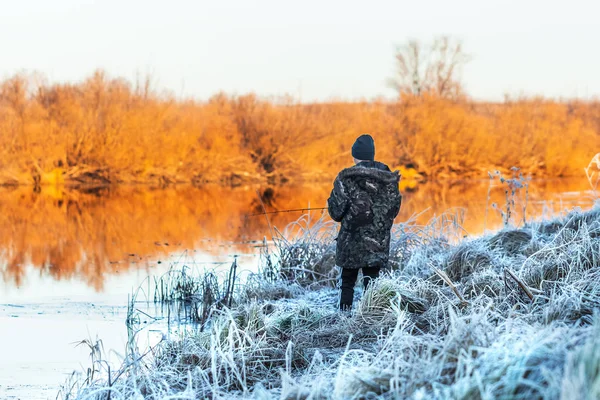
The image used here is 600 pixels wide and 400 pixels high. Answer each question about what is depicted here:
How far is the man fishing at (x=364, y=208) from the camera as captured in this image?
587 centimetres

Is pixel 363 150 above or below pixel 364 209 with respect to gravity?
above

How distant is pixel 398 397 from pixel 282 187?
22.6 metres

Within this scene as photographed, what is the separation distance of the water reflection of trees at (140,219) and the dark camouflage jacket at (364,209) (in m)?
2.77

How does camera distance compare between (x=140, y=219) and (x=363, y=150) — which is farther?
(x=140, y=219)

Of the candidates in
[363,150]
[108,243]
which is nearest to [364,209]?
[363,150]

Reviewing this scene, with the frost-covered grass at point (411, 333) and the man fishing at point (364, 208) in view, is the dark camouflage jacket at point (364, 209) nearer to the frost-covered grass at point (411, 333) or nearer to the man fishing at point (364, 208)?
the man fishing at point (364, 208)

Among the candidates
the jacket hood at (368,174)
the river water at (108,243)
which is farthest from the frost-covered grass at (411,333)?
the jacket hood at (368,174)

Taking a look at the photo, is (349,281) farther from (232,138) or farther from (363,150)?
(232,138)

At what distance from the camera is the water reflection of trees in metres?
11.3

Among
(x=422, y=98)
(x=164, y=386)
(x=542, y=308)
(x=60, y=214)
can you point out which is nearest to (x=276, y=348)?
(x=164, y=386)

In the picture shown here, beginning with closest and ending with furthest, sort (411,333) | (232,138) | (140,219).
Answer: (411,333) < (140,219) < (232,138)

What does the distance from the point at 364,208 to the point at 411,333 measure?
157 cm

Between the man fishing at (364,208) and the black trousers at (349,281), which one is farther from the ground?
the man fishing at (364,208)

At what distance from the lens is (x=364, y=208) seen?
587 centimetres
